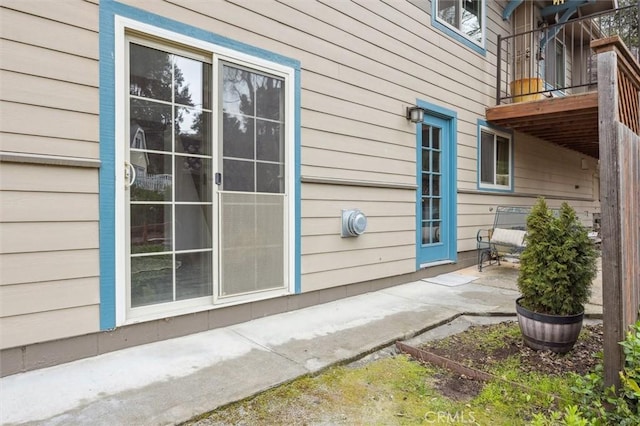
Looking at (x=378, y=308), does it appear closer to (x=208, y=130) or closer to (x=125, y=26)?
(x=208, y=130)

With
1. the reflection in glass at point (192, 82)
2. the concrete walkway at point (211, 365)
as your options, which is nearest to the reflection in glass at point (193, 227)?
the concrete walkway at point (211, 365)

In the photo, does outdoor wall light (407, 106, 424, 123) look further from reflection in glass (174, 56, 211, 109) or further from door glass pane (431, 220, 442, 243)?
reflection in glass (174, 56, 211, 109)

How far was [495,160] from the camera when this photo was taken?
6.30 m

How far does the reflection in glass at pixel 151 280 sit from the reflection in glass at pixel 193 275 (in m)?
0.07

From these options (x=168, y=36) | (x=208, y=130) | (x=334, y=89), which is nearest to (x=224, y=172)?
(x=208, y=130)

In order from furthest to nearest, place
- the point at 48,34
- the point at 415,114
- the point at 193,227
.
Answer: the point at 415,114 → the point at 193,227 → the point at 48,34

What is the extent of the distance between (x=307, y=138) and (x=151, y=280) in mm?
1825

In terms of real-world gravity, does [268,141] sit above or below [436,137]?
below

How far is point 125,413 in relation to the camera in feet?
5.74

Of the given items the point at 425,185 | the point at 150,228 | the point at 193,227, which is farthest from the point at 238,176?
the point at 425,185

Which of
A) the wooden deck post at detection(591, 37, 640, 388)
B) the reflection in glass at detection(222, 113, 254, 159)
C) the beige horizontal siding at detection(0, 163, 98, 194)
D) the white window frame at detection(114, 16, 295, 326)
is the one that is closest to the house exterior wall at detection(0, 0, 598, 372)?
the beige horizontal siding at detection(0, 163, 98, 194)

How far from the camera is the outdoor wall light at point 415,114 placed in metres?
4.58

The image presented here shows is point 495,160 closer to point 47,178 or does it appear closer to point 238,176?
point 238,176

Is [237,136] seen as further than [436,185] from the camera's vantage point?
No
